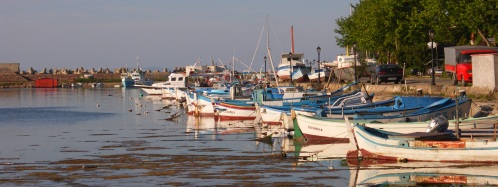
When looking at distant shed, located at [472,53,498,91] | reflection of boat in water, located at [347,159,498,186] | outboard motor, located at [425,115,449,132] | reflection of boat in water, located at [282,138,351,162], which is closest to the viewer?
reflection of boat in water, located at [347,159,498,186]

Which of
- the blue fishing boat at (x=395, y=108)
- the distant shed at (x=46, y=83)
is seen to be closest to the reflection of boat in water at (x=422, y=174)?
the blue fishing boat at (x=395, y=108)

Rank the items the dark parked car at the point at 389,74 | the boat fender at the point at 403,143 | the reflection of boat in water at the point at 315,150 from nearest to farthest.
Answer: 1. the boat fender at the point at 403,143
2. the reflection of boat in water at the point at 315,150
3. the dark parked car at the point at 389,74

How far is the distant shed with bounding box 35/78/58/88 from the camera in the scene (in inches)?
6826

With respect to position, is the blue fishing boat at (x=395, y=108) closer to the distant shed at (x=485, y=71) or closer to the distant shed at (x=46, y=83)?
the distant shed at (x=485, y=71)

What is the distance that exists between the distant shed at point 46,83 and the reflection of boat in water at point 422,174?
156 meters

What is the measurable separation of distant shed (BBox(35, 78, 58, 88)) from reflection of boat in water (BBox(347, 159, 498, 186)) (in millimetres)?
155621

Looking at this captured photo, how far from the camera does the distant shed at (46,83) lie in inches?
6826

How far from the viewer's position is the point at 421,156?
23.1 meters

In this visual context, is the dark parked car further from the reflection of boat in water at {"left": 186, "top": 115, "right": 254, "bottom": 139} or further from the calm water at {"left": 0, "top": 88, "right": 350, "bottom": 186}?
the calm water at {"left": 0, "top": 88, "right": 350, "bottom": 186}

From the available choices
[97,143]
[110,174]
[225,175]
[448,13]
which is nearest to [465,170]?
[225,175]

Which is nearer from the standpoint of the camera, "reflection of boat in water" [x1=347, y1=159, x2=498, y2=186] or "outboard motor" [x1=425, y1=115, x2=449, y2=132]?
"reflection of boat in water" [x1=347, y1=159, x2=498, y2=186]

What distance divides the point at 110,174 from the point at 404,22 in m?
50.1

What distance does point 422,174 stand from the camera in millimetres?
21656

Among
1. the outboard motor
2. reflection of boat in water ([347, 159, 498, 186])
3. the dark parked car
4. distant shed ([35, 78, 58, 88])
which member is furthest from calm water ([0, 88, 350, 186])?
distant shed ([35, 78, 58, 88])
